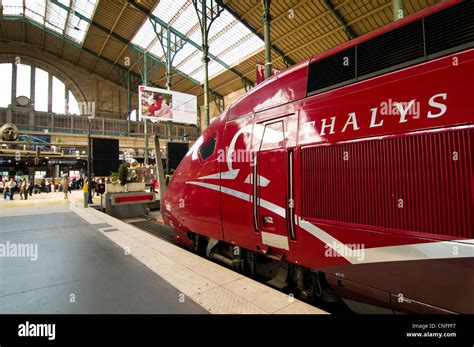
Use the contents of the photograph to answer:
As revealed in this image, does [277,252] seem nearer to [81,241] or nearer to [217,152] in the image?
[217,152]

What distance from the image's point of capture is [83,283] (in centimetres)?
362

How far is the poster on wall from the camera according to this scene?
21.2 metres

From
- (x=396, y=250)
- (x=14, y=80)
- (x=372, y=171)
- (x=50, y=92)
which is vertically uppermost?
(x=14, y=80)


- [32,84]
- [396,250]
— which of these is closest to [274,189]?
[396,250]

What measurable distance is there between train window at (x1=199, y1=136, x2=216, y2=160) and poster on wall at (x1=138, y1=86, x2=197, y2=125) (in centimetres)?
1785

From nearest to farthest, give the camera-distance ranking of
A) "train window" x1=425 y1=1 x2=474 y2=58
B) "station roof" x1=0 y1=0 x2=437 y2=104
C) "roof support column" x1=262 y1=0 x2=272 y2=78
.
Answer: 1. "train window" x1=425 y1=1 x2=474 y2=58
2. "roof support column" x1=262 y1=0 x2=272 y2=78
3. "station roof" x1=0 y1=0 x2=437 y2=104

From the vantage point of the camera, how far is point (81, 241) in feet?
19.8

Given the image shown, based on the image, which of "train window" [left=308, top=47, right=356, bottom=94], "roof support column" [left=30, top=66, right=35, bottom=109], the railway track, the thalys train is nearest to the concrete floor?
the thalys train

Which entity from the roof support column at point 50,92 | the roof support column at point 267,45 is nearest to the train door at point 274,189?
the roof support column at point 267,45

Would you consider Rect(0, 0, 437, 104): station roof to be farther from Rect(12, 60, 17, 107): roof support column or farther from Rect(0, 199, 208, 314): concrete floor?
Rect(0, 199, 208, 314): concrete floor

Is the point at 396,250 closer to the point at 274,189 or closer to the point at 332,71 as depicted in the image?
the point at 274,189

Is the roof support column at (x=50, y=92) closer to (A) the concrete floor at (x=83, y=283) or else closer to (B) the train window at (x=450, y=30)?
(A) the concrete floor at (x=83, y=283)

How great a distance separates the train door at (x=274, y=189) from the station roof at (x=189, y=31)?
53.2 feet

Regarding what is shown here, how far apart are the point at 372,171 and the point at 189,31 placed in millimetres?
27644
